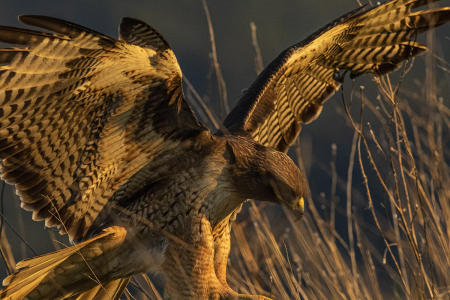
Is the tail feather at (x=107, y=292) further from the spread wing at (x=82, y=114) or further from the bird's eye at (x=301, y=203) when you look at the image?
the bird's eye at (x=301, y=203)

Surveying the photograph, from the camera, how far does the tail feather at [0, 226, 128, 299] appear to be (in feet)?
11.3

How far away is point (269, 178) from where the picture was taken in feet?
13.3

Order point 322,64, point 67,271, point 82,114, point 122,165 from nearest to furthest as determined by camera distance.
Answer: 1. point 82,114
2. point 67,271
3. point 122,165
4. point 322,64

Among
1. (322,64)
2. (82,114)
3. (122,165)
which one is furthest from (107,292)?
(322,64)

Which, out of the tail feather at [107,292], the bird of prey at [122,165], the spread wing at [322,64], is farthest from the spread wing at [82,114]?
the spread wing at [322,64]

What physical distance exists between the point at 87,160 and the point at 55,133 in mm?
267

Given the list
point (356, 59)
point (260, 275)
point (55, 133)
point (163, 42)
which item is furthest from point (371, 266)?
point (356, 59)

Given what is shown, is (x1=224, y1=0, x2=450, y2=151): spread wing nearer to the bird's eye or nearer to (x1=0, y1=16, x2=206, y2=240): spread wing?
the bird's eye

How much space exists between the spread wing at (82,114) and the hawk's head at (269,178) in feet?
1.29

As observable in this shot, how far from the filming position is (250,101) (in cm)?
482

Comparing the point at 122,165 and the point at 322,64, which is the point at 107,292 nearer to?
the point at 122,165

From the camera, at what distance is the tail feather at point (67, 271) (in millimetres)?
3453

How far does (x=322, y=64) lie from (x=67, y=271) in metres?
2.75

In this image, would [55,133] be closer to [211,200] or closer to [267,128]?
[211,200]
